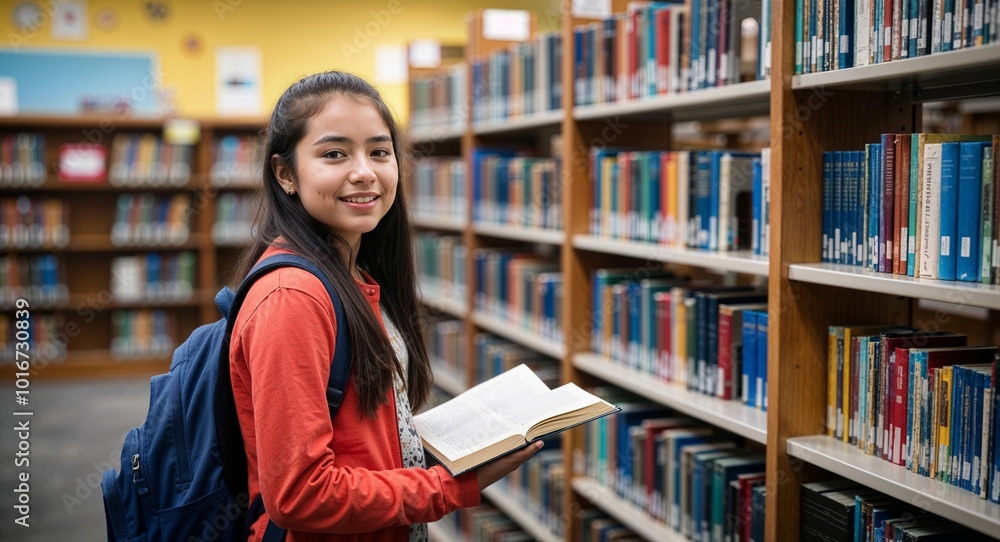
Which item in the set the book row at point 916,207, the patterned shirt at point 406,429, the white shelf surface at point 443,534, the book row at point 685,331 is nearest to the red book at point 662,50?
the book row at point 685,331

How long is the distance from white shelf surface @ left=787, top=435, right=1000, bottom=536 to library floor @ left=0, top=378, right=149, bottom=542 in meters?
2.95

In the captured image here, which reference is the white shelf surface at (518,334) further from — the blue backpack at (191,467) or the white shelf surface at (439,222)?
the blue backpack at (191,467)

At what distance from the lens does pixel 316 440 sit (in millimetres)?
1248

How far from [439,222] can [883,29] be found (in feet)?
8.52

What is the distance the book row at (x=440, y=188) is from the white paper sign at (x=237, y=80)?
4.01 meters

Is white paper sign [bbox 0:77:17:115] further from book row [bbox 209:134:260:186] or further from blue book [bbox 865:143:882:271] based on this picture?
blue book [bbox 865:143:882:271]

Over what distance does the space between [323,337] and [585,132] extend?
1.54m

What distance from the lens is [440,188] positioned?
4074 mm

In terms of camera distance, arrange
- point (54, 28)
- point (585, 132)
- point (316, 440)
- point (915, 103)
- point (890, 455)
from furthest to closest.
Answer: point (54, 28), point (585, 132), point (915, 103), point (890, 455), point (316, 440)

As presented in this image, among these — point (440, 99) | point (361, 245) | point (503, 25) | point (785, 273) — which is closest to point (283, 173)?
point (361, 245)

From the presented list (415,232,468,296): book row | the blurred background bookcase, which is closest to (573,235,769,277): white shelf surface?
the blurred background bookcase

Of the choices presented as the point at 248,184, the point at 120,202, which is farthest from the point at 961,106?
the point at 120,202

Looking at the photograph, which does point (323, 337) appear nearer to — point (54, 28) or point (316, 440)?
point (316, 440)

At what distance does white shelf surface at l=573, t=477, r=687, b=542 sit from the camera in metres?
2.19
